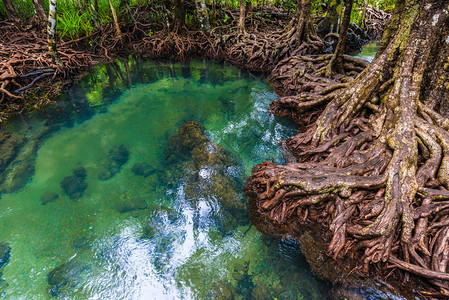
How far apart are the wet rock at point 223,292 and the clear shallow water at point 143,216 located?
A: 0.04 ft

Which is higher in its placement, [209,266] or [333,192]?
[333,192]

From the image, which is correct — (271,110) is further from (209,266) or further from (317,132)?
(209,266)

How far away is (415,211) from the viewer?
8.97ft

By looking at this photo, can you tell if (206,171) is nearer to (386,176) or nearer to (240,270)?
(240,270)

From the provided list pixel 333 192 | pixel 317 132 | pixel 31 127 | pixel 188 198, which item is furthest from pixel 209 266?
pixel 31 127

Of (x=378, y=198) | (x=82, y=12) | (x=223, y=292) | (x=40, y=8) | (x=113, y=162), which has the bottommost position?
(x=113, y=162)

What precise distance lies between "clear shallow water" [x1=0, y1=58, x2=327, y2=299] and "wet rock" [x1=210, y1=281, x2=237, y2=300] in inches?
0.5

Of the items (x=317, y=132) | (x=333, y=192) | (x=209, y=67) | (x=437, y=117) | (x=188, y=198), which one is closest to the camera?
(x=333, y=192)

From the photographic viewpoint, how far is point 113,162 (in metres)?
5.00

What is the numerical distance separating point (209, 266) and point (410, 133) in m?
3.53

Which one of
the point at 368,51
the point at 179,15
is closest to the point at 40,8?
the point at 179,15

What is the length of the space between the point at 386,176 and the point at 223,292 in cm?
269

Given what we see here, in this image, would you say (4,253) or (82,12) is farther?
(82,12)

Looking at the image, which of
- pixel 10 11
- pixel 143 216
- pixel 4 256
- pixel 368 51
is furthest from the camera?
pixel 368 51
